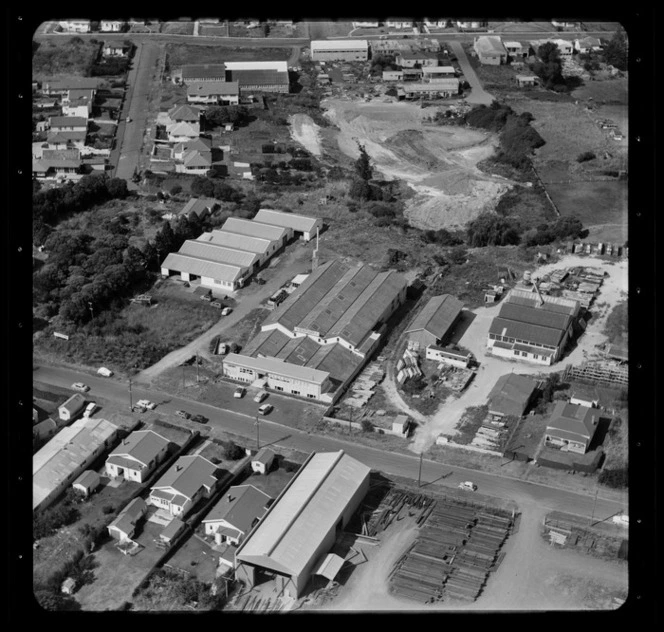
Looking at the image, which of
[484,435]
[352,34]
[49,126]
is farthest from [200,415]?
[352,34]

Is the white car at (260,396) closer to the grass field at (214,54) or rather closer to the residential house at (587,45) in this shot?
the grass field at (214,54)

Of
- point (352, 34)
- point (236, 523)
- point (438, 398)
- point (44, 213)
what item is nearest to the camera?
point (236, 523)

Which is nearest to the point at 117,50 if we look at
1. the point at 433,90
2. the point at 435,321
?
the point at 433,90

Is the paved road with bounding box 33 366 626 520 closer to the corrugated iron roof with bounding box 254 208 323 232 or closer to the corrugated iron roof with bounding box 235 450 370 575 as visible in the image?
the corrugated iron roof with bounding box 235 450 370 575

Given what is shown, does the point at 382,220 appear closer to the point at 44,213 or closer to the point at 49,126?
the point at 44,213

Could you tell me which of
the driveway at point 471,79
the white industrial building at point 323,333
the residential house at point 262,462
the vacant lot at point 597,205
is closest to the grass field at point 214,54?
the driveway at point 471,79

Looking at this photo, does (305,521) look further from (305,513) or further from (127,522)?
(127,522)
